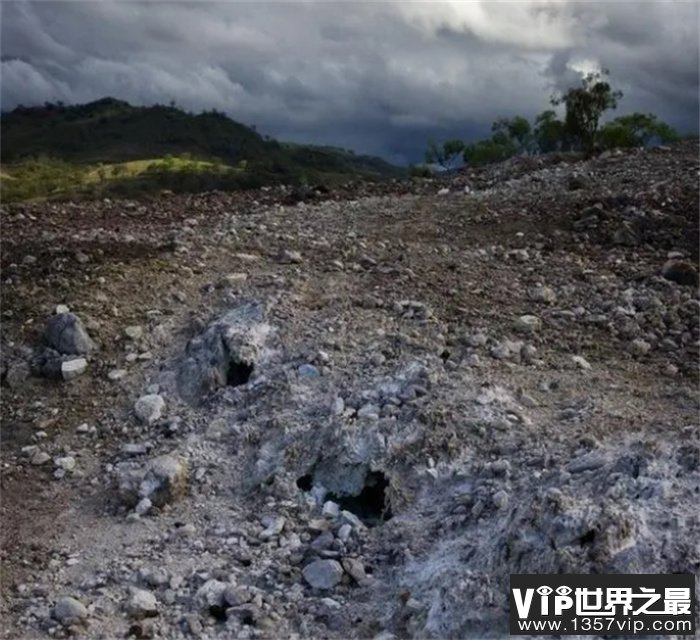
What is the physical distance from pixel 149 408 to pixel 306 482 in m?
1.46

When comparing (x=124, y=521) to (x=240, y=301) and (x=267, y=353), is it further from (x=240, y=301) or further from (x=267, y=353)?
(x=240, y=301)

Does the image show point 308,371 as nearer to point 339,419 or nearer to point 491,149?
point 339,419

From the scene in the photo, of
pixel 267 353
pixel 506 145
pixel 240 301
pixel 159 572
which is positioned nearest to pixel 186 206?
pixel 240 301

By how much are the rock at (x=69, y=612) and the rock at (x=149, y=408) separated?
1.77 m

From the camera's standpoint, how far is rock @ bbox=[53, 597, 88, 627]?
14.7 ft

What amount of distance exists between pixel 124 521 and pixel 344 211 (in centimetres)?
532

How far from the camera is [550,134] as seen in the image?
77.2ft

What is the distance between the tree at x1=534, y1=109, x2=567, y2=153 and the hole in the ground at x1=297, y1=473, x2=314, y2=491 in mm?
19008

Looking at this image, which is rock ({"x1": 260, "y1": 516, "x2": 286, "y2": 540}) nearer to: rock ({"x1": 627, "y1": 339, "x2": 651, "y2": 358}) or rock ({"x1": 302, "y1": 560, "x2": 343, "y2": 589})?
rock ({"x1": 302, "y1": 560, "x2": 343, "y2": 589})

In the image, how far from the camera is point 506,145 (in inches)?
1046

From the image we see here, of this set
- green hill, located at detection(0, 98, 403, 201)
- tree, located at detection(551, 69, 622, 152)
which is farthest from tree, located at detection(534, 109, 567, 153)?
green hill, located at detection(0, 98, 403, 201)

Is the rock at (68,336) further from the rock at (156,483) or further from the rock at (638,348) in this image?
the rock at (638,348)

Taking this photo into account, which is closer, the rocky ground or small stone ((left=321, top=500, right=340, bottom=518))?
the rocky ground

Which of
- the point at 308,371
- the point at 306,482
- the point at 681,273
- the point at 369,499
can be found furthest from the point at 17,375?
the point at 681,273
